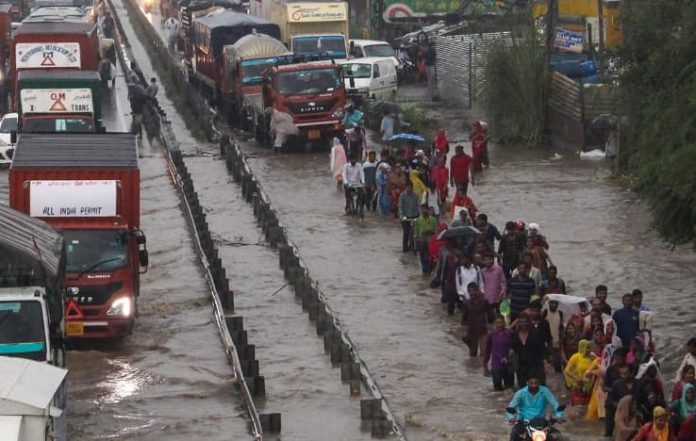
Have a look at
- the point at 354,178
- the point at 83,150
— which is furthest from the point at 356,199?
the point at 83,150

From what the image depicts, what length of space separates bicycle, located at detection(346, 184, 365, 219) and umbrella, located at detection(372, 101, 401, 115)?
9.18 metres

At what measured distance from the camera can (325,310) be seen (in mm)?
22109

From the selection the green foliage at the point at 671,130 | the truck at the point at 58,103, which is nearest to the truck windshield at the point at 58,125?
the truck at the point at 58,103

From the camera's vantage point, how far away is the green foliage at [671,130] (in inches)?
741

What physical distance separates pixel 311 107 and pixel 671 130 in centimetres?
1934

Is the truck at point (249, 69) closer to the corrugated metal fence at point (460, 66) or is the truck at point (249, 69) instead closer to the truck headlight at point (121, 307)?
the corrugated metal fence at point (460, 66)

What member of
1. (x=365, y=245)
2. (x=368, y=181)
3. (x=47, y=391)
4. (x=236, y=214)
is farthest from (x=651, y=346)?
(x=236, y=214)

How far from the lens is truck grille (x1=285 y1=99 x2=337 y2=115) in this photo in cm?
3838

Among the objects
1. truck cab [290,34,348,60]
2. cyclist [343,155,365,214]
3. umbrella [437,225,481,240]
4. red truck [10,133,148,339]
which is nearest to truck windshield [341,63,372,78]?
truck cab [290,34,348,60]

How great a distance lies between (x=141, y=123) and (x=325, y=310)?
64.9ft

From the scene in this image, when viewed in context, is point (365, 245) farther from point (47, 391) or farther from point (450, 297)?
point (47, 391)

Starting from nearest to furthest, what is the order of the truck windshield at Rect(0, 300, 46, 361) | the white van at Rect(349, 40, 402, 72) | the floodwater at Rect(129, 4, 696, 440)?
the truck windshield at Rect(0, 300, 46, 361), the floodwater at Rect(129, 4, 696, 440), the white van at Rect(349, 40, 402, 72)

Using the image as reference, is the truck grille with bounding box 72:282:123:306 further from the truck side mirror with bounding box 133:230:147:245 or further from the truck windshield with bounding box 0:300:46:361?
the truck windshield with bounding box 0:300:46:361

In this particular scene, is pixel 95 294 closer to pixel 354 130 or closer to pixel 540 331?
pixel 540 331
